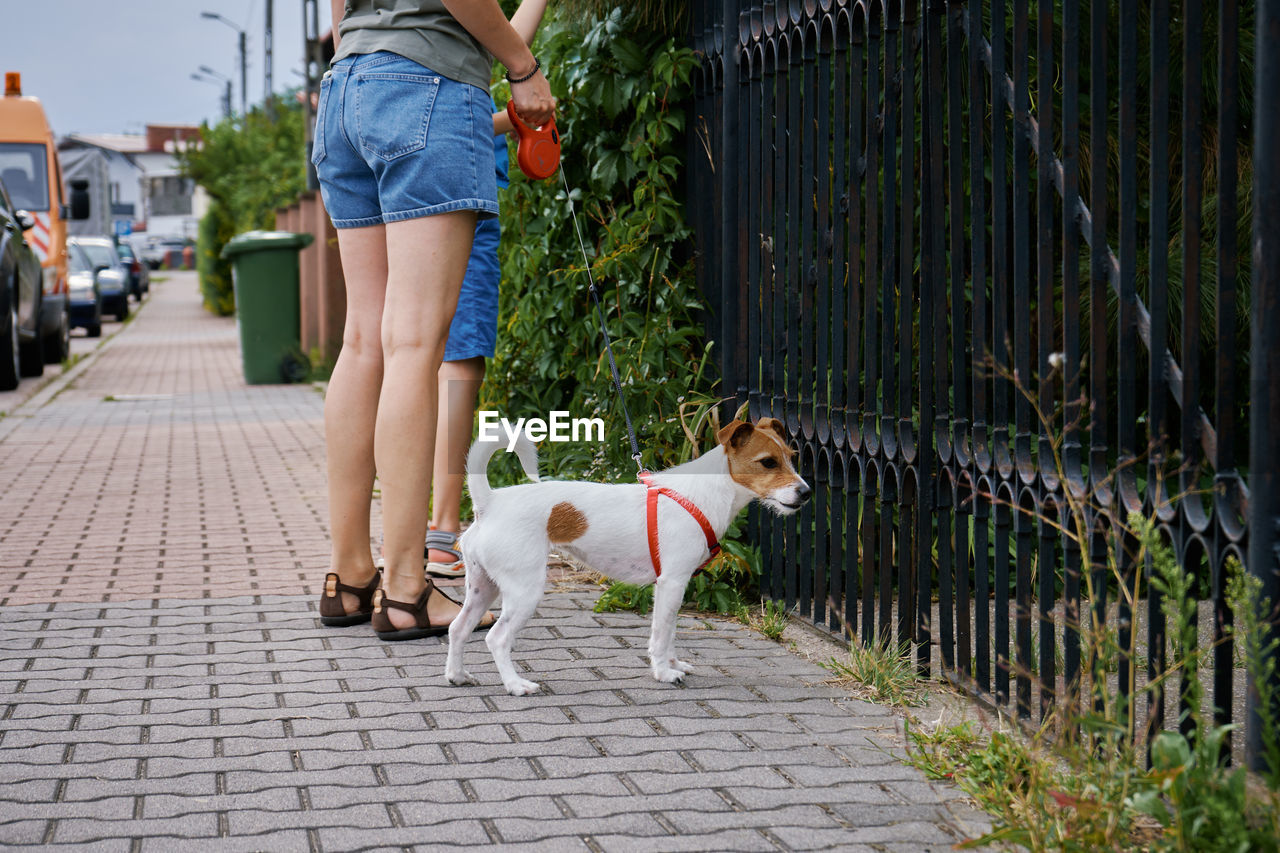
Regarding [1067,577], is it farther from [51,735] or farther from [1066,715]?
[51,735]

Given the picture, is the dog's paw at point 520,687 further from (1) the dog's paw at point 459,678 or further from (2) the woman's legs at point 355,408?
(2) the woman's legs at point 355,408

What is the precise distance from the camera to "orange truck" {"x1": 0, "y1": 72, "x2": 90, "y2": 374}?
16.8 meters

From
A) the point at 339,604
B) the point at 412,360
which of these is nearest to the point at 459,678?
the point at 339,604

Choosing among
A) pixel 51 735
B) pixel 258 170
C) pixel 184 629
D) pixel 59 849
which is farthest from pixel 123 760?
pixel 258 170

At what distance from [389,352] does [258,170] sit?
3618 centimetres

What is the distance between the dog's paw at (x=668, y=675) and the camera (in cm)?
352

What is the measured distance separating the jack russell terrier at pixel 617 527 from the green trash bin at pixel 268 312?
1210 centimetres

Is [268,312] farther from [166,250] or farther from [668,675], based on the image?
[166,250]

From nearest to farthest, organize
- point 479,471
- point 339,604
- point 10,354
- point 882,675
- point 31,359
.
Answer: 1. point 479,471
2. point 882,675
3. point 339,604
4. point 10,354
5. point 31,359

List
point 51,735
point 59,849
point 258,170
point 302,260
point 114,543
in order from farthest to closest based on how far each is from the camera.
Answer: point 258,170
point 302,260
point 114,543
point 51,735
point 59,849

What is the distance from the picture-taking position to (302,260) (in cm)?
1644

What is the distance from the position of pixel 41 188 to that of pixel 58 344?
207cm

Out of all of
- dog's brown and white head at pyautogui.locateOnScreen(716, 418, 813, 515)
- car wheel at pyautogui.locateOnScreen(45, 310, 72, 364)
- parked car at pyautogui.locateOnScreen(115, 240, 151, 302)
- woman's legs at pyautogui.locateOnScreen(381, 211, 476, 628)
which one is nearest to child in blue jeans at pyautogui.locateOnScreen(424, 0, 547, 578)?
woman's legs at pyautogui.locateOnScreen(381, 211, 476, 628)

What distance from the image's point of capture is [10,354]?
13.3 meters
